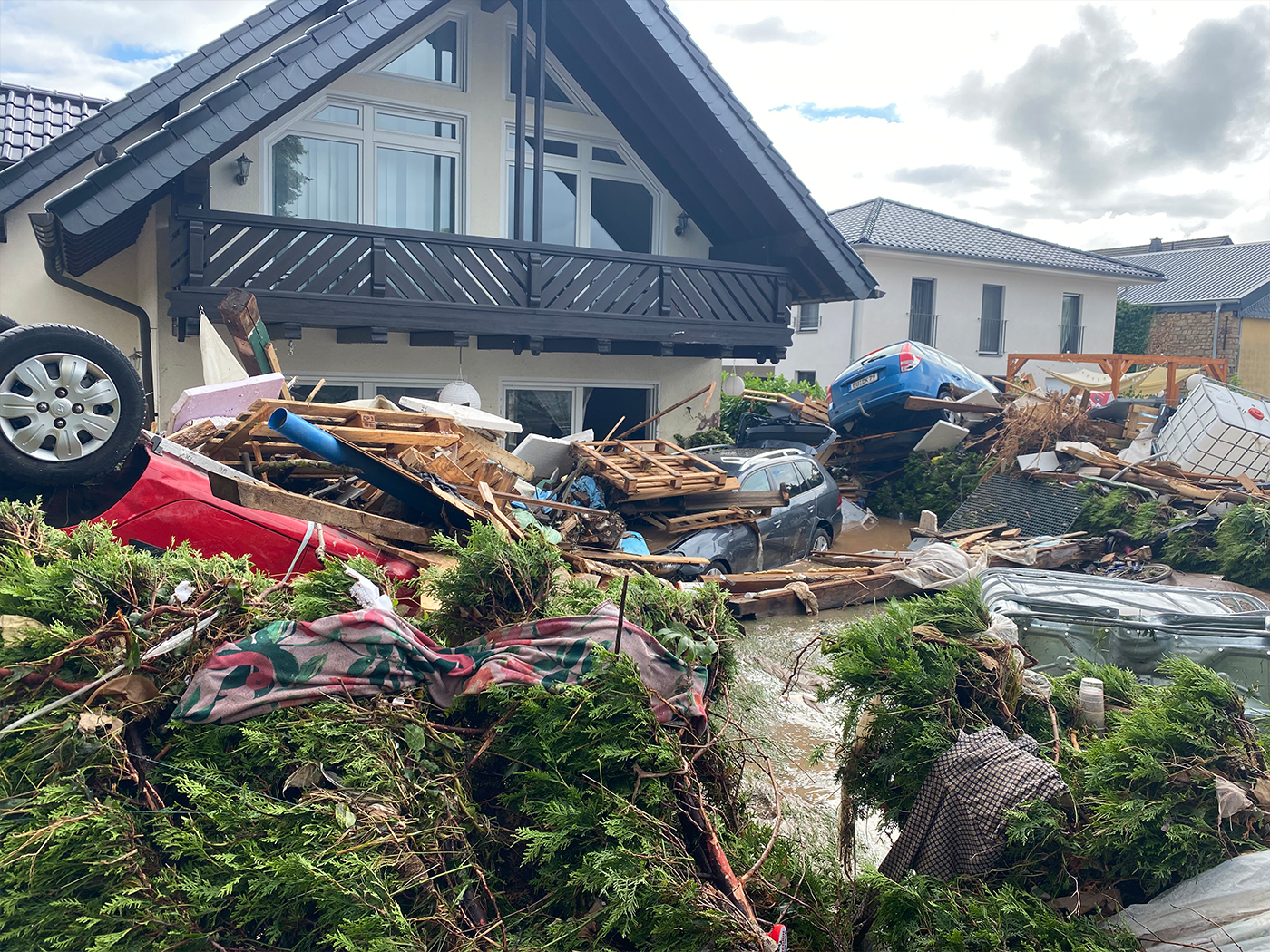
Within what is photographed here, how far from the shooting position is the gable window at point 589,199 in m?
13.7

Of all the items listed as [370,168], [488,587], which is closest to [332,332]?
[370,168]

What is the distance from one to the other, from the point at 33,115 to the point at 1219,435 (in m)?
19.0

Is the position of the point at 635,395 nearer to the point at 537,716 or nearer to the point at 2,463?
the point at 2,463

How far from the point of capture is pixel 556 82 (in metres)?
13.7

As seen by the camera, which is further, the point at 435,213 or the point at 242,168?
the point at 435,213

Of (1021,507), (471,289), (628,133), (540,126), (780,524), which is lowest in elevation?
(1021,507)

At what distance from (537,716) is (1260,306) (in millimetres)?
43645

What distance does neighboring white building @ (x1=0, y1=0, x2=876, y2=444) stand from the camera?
10.4 m

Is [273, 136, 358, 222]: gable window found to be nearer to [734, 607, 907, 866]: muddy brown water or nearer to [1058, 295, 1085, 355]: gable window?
[734, 607, 907, 866]: muddy brown water

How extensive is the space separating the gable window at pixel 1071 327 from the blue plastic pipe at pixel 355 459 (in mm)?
29406

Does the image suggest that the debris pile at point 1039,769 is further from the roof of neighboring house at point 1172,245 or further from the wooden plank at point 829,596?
the roof of neighboring house at point 1172,245

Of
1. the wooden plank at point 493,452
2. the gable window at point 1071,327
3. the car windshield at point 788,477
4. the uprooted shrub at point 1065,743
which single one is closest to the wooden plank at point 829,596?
the car windshield at point 788,477

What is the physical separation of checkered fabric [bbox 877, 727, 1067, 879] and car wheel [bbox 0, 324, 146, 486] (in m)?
5.51

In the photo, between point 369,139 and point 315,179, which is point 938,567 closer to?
point 369,139
